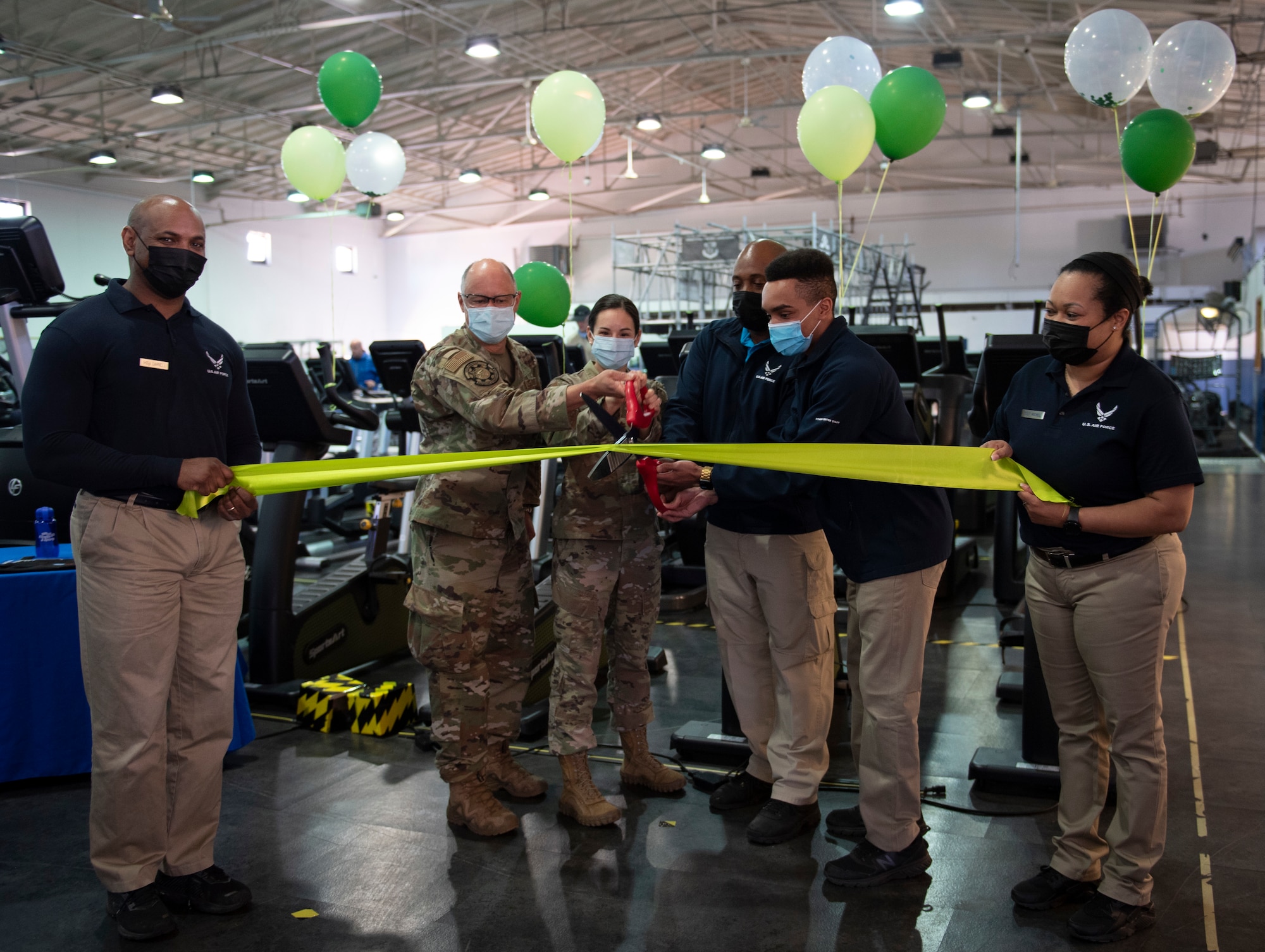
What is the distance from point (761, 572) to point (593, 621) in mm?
592

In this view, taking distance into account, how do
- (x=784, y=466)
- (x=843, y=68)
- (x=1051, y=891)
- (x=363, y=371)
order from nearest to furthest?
1. (x=1051, y=891)
2. (x=784, y=466)
3. (x=843, y=68)
4. (x=363, y=371)

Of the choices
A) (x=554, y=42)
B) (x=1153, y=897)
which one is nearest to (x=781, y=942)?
(x=1153, y=897)

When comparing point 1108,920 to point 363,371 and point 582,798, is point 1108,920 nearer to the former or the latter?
point 582,798

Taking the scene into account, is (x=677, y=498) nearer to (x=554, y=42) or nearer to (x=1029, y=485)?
(x=1029, y=485)

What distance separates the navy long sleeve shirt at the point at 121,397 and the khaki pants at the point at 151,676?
0.12 m

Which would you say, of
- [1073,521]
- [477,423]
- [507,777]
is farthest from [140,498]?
[1073,521]

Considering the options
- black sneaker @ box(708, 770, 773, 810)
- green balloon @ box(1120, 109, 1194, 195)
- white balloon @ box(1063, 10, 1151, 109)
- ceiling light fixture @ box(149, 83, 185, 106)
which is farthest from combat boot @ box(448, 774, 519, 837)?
ceiling light fixture @ box(149, 83, 185, 106)

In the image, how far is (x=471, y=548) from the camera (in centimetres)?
319

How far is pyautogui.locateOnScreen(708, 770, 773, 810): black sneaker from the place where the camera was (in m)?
3.31

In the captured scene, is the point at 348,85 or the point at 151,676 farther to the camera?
the point at 348,85

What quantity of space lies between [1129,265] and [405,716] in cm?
317

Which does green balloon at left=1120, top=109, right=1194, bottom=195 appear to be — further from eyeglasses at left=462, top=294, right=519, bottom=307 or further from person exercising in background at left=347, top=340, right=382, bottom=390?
person exercising in background at left=347, top=340, right=382, bottom=390

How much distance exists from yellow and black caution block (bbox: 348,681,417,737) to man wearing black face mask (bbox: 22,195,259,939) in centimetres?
140

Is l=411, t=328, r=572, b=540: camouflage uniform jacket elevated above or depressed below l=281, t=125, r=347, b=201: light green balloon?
below
